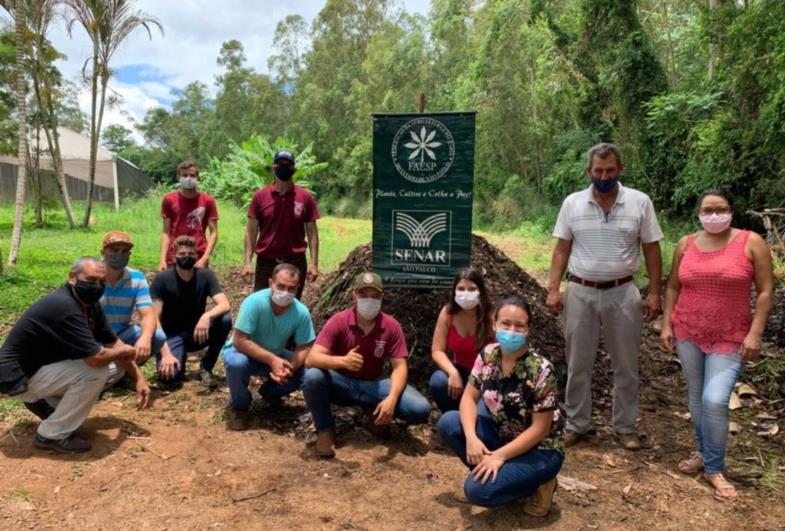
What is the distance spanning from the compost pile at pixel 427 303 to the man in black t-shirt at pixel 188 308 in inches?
41.5

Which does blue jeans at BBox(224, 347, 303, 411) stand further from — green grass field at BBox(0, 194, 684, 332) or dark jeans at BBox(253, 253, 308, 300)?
green grass field at BBox(0, 194, 684, 332)

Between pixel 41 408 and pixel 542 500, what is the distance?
9.01 feet

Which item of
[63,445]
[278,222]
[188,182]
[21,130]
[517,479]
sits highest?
[21,130]

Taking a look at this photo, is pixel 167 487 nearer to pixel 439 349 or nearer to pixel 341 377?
pixel 341 377

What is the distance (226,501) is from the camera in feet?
8.96

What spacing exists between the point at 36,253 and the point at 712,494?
9.99 meters

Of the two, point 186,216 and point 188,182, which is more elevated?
point 188,182

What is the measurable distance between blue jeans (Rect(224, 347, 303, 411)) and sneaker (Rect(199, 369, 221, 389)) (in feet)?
1.94

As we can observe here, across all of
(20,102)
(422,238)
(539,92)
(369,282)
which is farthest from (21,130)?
(539,92)

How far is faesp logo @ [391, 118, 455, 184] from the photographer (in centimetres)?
397

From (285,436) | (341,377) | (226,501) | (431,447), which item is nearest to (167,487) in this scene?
(226,501)

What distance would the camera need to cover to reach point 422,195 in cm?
407

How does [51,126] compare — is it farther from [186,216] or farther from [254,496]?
[254,496]

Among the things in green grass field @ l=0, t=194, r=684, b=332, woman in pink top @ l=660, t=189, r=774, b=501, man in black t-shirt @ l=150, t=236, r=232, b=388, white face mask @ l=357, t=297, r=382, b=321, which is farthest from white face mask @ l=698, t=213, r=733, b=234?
green grass field @ l=0, t=194, r=684, b=332
